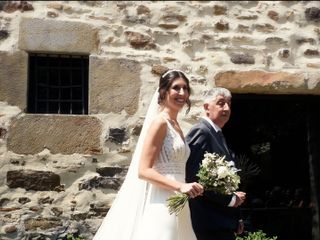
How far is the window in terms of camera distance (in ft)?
13.2

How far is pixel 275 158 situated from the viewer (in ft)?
14.8

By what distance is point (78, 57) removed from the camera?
4121mm

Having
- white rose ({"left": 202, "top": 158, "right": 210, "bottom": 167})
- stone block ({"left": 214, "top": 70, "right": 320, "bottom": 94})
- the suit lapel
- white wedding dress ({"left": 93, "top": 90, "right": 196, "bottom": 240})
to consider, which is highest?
stone block ({"left": 214, "top": 70, "right": 320, "bottom": 94})

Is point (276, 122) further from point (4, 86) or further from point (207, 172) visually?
point (4, 86)

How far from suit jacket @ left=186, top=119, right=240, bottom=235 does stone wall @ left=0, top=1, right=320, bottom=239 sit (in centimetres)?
99

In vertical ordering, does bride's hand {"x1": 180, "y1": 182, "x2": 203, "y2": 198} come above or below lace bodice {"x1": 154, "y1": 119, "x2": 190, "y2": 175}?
below

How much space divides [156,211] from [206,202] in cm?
39

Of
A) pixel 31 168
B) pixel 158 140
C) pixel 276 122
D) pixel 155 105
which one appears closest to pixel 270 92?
pixel 276 122

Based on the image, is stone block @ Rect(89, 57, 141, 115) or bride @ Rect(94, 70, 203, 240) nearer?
bride @ Rect(94, 70, 203, 240)

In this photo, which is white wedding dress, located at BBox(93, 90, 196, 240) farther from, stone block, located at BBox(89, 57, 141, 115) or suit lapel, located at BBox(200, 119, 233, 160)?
stone block, located at BBox(89, 57, 141, 115)

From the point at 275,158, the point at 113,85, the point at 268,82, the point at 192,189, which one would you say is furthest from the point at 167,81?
the point at 275,158

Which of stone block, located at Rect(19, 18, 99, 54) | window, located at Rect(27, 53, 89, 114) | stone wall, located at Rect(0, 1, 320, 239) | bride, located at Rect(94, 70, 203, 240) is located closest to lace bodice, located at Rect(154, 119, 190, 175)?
bride, located at Rect(94, 70, 203, 240)

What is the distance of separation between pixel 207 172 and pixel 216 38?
1.81 m

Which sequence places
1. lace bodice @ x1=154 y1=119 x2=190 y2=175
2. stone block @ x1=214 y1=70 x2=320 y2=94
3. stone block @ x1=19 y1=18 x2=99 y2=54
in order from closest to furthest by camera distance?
1. lace bodice @ x1=154 y1=119 x2=190 y2=175
2. stone block @ x1=19 y1=18 x2=99 y2=54
3. stone block @ x1=214 y1=70 x2=320 y2=94
